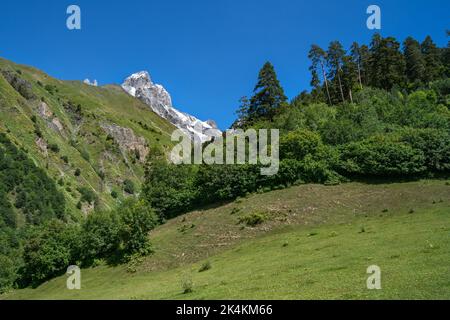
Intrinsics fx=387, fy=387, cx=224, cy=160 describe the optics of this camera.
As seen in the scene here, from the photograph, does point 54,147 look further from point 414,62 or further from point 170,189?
point 414,62

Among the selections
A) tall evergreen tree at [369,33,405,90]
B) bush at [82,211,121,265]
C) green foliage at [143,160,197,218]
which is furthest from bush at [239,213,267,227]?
tall evergreen tree at [369,33,405,90]

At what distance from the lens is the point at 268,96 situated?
279 feet

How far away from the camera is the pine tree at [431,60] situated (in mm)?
90562

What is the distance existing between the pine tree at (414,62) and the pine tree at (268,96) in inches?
1312

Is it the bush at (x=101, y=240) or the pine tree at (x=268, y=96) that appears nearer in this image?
the bush at (x=101, y=240)

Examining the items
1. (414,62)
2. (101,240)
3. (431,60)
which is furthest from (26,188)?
(431,60)

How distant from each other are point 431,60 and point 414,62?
19.9 ft

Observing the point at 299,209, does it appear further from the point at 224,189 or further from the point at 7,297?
the point at 7,297

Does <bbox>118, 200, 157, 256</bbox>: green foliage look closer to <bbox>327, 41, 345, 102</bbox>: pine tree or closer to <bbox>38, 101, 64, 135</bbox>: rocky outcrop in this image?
<bbox>327, 41, 345, 102</bbox>: pine tree

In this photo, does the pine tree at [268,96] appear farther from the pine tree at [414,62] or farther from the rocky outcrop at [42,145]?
the rocky outcrop at [42,145]

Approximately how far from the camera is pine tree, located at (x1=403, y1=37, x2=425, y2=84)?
300 feet

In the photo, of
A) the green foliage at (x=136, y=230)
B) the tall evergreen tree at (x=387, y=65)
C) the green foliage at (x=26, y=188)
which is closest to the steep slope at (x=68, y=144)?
the green foliage at (x=26, y=188)
